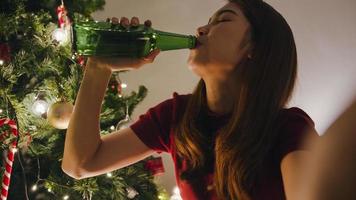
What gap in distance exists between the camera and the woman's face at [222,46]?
708mm

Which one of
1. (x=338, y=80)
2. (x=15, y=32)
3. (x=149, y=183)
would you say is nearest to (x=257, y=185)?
(x=149, y=183)

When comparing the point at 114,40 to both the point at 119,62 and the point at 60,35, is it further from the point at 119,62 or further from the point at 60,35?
the point at 60,35

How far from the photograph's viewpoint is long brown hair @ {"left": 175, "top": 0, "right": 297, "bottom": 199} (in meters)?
0.65

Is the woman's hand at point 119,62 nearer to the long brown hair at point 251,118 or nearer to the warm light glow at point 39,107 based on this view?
the long brown hair at point 251,118

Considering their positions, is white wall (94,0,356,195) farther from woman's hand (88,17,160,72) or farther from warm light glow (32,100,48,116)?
woman's hand (88,17,160,72)

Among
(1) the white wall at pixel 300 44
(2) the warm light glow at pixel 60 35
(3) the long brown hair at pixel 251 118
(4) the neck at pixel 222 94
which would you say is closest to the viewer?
(3) the long brown hair at pixel 251 118

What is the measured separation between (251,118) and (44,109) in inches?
22.9

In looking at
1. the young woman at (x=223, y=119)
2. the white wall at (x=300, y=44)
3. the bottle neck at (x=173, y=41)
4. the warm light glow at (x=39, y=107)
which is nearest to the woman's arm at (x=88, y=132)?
the young woman at (x=223, y=119)

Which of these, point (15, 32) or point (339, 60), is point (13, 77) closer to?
point (15, 32)

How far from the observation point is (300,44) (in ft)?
5.52

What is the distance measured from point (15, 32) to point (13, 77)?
139mm

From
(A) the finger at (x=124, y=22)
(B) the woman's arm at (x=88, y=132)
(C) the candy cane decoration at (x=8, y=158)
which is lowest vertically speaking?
(C) the candy cane decoration at (x=8, y=158)

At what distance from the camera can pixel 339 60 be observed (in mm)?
1657

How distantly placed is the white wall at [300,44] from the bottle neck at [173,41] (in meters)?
0.90
